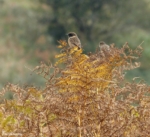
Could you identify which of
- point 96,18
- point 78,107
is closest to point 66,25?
point 96,18

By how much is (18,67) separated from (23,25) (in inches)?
254

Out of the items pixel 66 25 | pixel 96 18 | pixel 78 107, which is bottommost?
pixel 78 107

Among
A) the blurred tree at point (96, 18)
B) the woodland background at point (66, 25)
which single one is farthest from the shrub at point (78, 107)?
the blurred tree at point (96, 18)

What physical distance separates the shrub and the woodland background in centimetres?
3423

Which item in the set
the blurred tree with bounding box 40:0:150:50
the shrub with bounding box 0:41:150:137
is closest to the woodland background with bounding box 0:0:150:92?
the blurred tree with bounding box 40:0:150:50

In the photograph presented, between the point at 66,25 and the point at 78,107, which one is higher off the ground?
the point at 66,25

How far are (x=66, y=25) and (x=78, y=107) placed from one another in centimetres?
4136

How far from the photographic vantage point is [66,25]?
146 feet

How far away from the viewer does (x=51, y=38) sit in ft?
142

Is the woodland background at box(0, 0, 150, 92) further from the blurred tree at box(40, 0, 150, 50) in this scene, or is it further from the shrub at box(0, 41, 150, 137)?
the shrub at box(0, 41, 150, 137)

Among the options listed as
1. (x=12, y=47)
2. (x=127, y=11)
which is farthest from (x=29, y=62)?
(x=127, y=11)

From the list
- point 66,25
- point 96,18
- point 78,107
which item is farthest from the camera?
point 96,18

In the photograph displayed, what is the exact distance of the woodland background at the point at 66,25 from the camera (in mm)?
41031

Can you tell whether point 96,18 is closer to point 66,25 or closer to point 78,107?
point 66,25
